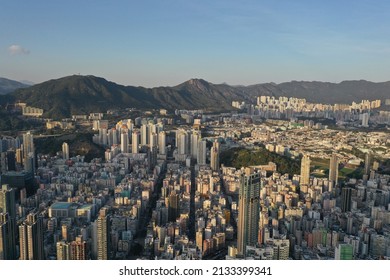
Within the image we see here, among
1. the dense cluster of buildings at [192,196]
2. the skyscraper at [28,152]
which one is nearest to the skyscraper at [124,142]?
the dense cluster of buildings at [192,196]

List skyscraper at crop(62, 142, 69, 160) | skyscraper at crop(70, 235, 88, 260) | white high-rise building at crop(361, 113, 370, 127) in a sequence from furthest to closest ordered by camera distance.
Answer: white high-rise building at crop(361, 113, 370, 127)
skyscraper at crop(62, 142, 69, 160)
skyscraper at crop(70, 235, 88, 260)

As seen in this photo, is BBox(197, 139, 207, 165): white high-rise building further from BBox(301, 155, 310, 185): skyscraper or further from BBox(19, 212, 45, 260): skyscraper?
BBox(19, 212, 45, 260): skyscraper

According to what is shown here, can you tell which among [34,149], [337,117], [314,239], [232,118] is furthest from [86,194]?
[337,117]

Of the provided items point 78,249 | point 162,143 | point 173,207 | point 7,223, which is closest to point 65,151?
point 162,143

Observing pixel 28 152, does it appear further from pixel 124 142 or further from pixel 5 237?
pixel 5 237

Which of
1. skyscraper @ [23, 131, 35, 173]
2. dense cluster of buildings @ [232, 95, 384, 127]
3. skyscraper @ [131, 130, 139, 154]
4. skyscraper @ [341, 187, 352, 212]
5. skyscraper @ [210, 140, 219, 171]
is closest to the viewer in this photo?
skyscraper @ [341, 187, 352, 212]

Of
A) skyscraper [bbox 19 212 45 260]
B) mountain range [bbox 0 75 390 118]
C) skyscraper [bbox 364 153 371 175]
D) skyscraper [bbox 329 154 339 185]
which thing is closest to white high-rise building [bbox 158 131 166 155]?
mountain range [bbox 0 75 390 118]

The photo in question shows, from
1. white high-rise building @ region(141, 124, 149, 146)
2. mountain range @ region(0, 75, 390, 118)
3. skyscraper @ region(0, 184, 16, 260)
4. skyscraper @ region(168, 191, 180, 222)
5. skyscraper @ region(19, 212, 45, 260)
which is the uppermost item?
mountain range @ region(0, 75, 390, 118)

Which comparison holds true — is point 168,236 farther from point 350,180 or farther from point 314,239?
point 350,180
